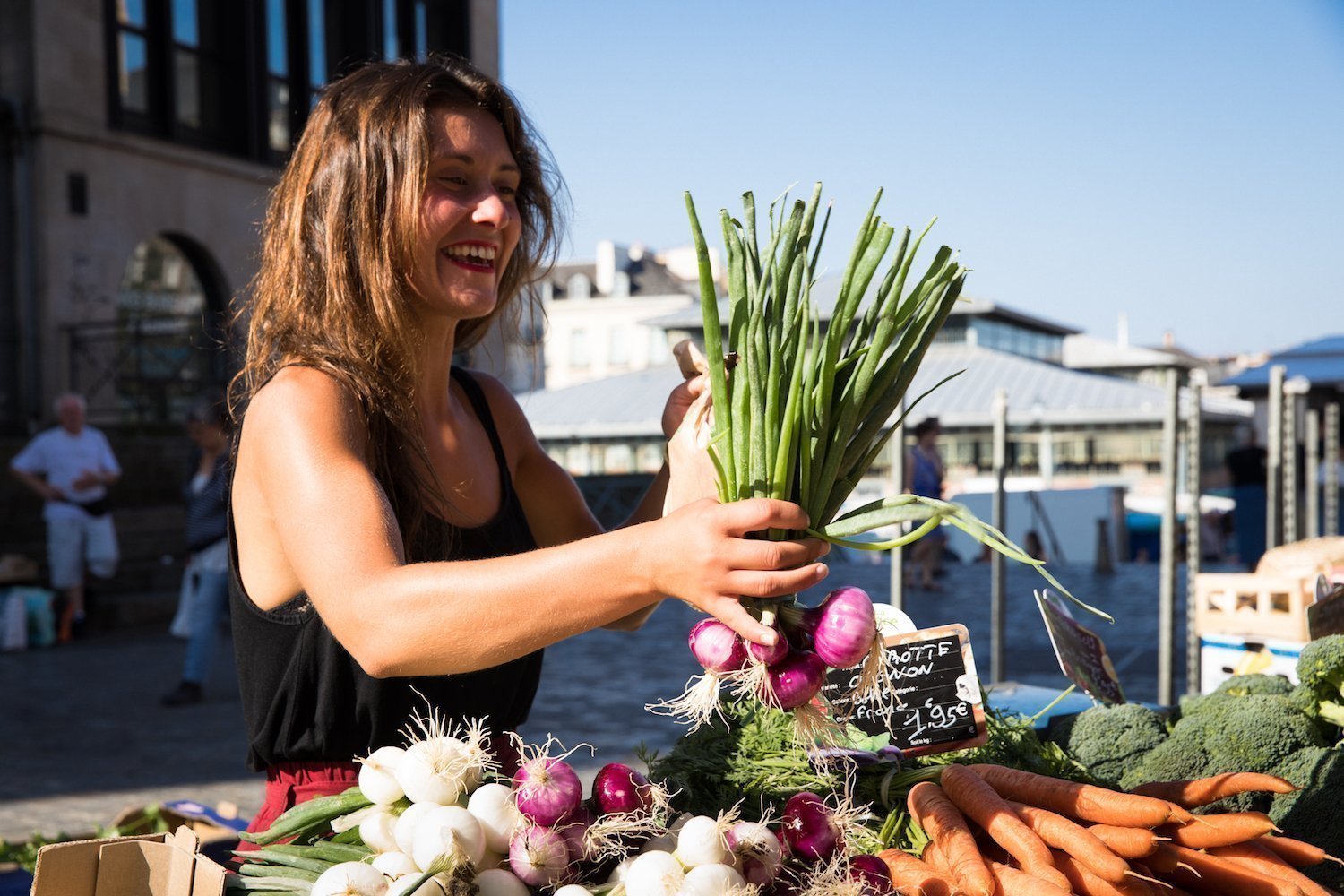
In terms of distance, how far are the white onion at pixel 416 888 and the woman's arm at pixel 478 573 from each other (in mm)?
241

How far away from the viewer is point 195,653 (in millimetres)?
7598

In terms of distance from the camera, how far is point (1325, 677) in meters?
2.41

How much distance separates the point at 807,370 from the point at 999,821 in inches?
29.5

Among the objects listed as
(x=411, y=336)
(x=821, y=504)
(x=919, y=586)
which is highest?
(x=411, y=336)

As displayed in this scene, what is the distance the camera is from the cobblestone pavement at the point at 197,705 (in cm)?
570

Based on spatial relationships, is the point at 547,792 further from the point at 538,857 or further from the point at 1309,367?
the point at 1309,367

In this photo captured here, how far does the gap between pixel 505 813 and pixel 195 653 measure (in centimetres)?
675

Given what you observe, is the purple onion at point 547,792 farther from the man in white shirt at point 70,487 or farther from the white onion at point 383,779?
the man in white shirt at point 70,487

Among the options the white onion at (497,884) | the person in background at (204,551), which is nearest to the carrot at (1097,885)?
the white onion at (497,884)

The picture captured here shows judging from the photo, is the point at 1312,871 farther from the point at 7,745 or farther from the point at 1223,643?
the point at 7,745

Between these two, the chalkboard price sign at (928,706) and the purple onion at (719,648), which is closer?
the purple onion at (719,648)

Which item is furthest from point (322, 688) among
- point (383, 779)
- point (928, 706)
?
point (928, 706)

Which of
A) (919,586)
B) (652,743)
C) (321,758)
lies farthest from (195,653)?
(919,586)

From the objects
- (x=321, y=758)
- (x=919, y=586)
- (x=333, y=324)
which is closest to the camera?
(x=333, y=324)
